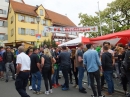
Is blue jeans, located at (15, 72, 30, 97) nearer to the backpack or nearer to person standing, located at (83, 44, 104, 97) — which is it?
person standing, located at (83, 44, 104, 97)

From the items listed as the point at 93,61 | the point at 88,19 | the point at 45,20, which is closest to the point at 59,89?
the point at 93,61

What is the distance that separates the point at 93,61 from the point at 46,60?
1.96 m

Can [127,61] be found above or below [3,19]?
below

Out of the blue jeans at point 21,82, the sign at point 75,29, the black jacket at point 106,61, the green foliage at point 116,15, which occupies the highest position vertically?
the green foliage at point 116,15

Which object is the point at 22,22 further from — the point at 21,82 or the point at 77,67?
the point at 21,82

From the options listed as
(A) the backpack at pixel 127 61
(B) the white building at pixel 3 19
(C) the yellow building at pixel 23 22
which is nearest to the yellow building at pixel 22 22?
(C) the yellow building at pixel 23 22

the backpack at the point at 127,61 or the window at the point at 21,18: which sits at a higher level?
the window at the point at 21,18

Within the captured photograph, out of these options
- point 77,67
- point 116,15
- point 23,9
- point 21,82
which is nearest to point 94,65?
point 77,67

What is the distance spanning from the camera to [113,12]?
31.3m

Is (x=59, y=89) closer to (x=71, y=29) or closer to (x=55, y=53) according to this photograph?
(x=55, y=53)

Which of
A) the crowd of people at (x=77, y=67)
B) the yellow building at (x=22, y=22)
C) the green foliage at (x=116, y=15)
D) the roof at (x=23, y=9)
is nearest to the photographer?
the crowd of people at (x=77, y=67)

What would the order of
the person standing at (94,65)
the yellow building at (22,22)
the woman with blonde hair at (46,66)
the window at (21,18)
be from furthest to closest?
the window at (21,18) < the yellow building at (22,22) < the woman with blonde hair at (46,66) < the person standing at (94,65)

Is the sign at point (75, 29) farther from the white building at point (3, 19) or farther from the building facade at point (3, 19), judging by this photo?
the white building at point (3, 19)

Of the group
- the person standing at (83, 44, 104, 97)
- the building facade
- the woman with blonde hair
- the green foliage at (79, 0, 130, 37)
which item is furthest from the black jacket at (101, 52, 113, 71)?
the building facade
